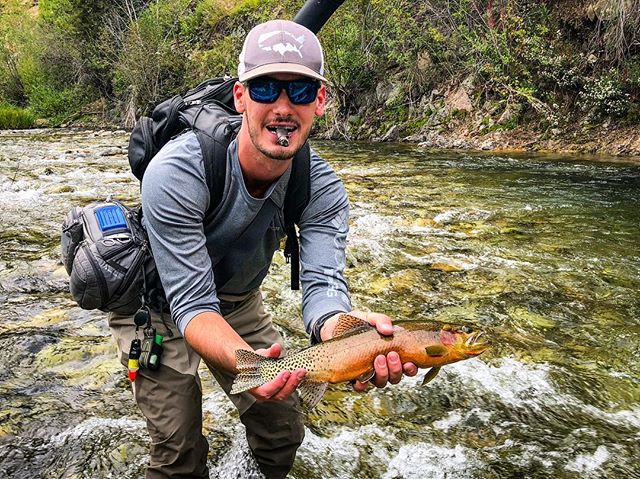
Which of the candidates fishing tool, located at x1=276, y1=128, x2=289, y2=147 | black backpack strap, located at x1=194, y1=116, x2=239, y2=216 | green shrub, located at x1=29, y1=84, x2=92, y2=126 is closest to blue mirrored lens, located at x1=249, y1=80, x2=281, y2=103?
fishing tool, located at x1=276, y1=128, x2=289, y2=147

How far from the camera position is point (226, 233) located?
296 centimetres

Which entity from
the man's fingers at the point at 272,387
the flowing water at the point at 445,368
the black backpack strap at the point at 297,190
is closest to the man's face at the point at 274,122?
the black backpack strap at the point at 297,190

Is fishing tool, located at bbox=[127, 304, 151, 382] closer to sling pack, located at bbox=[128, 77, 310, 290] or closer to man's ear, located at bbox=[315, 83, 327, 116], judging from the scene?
sling pack, located at bbox=[128, 77, 310, 290]

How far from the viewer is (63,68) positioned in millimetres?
43750

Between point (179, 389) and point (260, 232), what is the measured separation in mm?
924

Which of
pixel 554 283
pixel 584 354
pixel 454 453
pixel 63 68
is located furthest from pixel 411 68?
pixel 63 68

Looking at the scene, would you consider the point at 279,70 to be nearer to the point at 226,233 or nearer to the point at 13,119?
the point at 226,233

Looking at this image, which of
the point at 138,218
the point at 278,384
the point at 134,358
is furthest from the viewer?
the point at 138,218

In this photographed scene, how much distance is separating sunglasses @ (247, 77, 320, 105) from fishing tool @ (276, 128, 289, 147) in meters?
0.14

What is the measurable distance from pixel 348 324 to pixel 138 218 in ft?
4.49

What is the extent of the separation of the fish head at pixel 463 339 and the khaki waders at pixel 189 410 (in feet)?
3.90

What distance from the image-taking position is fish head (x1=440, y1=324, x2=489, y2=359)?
2.54m

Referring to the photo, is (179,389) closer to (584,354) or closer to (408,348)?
(408,348)

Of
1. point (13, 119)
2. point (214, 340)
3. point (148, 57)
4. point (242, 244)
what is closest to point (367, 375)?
point (214, 340)
